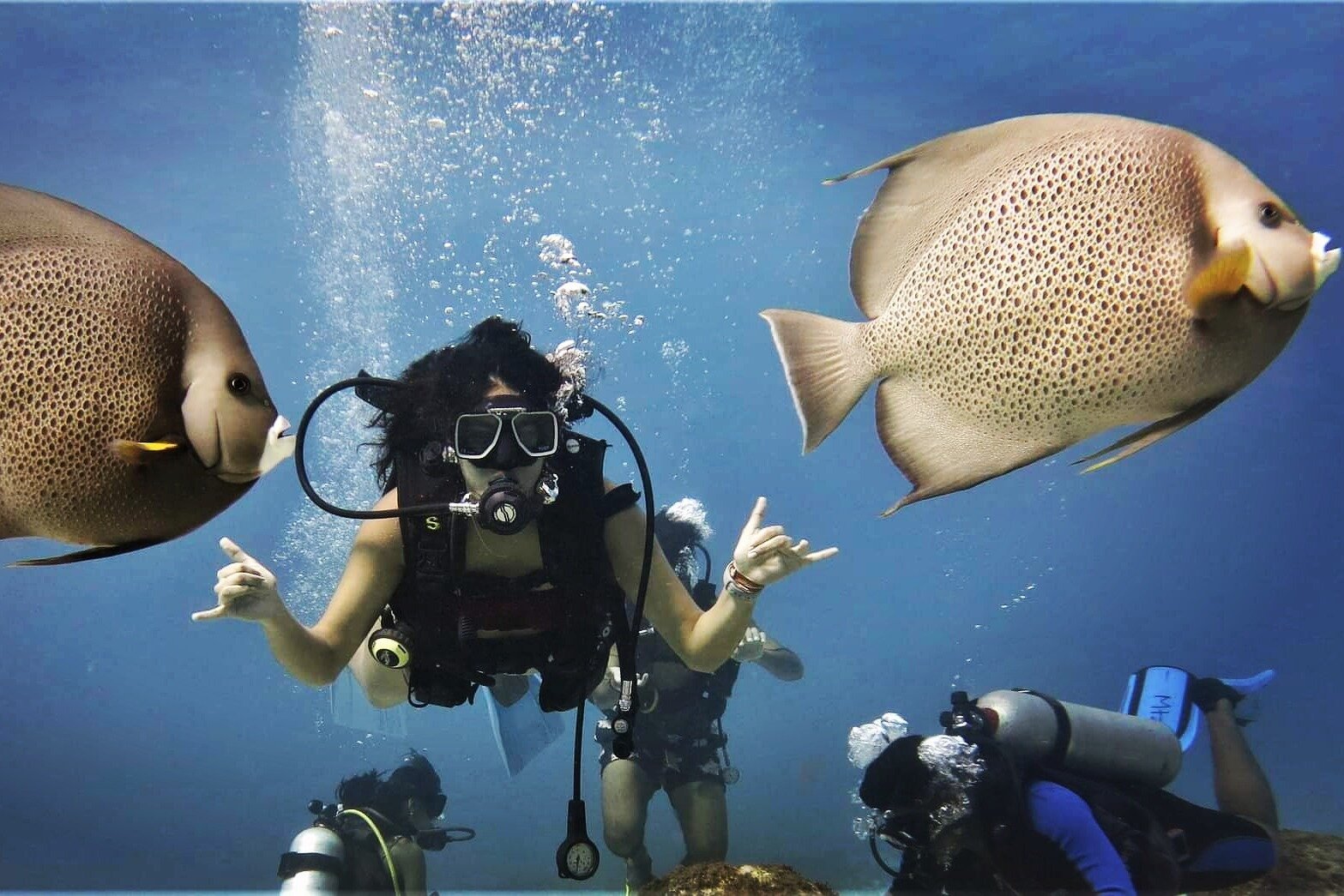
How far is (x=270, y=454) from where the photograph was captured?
112 cm

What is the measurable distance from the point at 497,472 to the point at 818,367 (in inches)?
66.7

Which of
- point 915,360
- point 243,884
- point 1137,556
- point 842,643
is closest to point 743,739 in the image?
point 243,884

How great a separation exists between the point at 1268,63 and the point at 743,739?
25.4m

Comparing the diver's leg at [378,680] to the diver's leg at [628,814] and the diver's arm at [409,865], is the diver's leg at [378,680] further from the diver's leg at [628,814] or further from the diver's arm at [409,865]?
the diver's leg at [628,814]

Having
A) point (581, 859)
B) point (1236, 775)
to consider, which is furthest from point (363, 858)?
point (1236, 775)

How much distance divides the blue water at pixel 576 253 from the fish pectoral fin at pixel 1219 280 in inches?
196

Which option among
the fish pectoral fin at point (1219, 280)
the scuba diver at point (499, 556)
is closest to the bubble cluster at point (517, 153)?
the scuba diver at point (499, 556)

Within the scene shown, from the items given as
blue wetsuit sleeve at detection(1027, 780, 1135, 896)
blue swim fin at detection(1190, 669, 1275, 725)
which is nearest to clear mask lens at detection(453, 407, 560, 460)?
blue wetsuit sleeve at detection(1027, 780, 1135, 896)

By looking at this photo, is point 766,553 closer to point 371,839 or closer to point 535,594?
point 535,594

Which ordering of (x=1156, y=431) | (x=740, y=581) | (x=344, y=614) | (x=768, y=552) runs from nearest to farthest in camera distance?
1. (x=1156, y=431)
2. (x=768, y=552)
3. (x=740, y=581)
4. (x=344, y=614)

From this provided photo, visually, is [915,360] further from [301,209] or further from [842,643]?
[842,643]

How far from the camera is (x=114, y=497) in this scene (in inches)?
44.7

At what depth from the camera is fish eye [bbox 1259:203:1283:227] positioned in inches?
47.7

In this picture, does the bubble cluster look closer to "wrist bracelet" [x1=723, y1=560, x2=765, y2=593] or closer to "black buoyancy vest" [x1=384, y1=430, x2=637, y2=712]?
"black buoyancy vest" [x1=384, y1=430, x2=637, y2=712]
